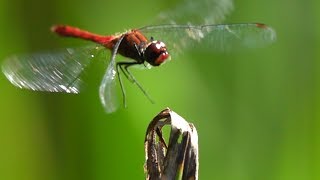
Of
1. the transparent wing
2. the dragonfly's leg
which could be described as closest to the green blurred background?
the dragonfly's leg

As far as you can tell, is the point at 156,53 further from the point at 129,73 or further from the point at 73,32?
the point at 73,32

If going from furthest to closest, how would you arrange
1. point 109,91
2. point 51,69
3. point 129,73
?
point 129,73
point 51,69
point 109,91

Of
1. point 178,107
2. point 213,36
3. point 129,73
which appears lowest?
point 178,107

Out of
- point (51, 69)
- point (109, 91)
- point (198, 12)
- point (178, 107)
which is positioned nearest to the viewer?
point (109, 91)

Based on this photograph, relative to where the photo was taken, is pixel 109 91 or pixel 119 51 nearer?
pixel 109 91

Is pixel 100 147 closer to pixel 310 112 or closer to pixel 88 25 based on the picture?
pixel 88 25

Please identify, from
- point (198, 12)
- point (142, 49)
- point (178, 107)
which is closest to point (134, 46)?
point (142, 49)
